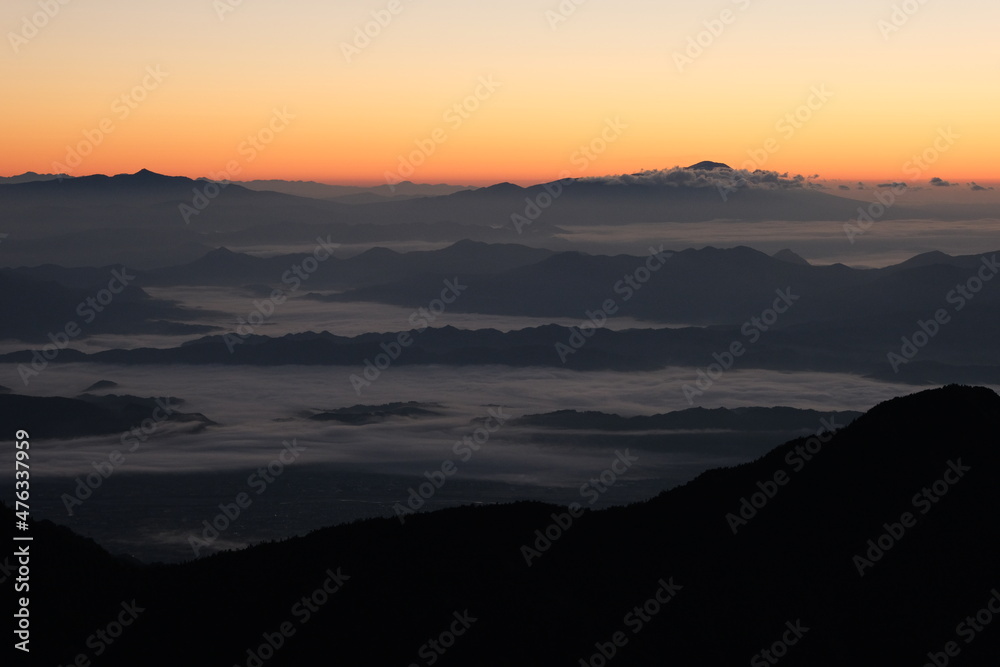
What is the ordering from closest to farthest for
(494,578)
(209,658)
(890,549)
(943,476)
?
(209,658)
(494,578)
(890,549)
(943,476)

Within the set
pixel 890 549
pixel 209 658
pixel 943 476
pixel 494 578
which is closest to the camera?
pixel 209 658

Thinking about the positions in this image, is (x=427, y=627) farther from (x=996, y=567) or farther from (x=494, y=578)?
(x=996, y=567)

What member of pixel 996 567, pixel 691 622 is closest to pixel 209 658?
pixel 691 622

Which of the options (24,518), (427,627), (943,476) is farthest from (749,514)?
(24,518)

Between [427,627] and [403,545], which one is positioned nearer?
[427,627]

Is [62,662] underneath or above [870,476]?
underneath

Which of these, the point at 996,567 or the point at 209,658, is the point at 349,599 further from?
the point at 996,567
